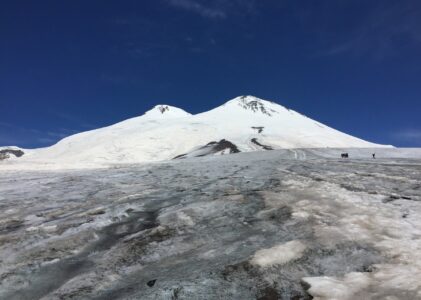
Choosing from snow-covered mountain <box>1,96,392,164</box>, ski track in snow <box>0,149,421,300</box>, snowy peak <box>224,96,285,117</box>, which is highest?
snowy peak <box>224,96,285,117</box>

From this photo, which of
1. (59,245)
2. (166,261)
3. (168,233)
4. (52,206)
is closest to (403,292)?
(166,261)

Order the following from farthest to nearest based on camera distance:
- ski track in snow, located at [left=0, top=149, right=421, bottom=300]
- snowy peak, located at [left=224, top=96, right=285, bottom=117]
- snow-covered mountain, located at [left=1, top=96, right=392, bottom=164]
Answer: snowy peak, located at [left=224, top=96, right=285, bottom=117] < snow-covered mountain, located at [left=1, top=96, right=392, bottom=164] < ski track in snow, located at [left=0, top=149, right=421, bottom=300]

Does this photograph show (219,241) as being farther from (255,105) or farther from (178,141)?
(255,105)

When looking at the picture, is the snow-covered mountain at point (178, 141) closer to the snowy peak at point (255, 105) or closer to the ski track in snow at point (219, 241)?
the snowy peak at point (255, 105)

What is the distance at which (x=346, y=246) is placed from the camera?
23.2ft

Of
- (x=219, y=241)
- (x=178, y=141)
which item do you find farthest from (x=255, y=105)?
(x=219, y=241)

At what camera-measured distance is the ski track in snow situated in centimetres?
608

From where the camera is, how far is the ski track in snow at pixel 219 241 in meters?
6.08

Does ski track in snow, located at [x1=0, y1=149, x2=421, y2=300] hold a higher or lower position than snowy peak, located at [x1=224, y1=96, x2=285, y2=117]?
lower

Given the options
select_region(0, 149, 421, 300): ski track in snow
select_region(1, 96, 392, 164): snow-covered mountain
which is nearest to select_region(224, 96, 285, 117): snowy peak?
select_region(1, 96, 392, 164): snow-covered mountain

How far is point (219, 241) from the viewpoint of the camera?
7938 millimetres

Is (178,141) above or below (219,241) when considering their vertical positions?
above

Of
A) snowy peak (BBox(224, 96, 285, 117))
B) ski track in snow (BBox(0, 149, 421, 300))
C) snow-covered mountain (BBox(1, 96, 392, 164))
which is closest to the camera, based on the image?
ski track in snow (BBox(0, 149, 421, 300))

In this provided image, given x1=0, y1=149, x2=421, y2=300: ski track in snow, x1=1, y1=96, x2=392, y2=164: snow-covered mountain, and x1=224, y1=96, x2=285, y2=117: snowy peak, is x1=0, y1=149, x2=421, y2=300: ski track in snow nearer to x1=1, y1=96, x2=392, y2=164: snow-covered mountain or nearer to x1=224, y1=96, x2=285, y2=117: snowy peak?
x1=1, y1=96, x2=392, y2=164: snow-covered mountain
